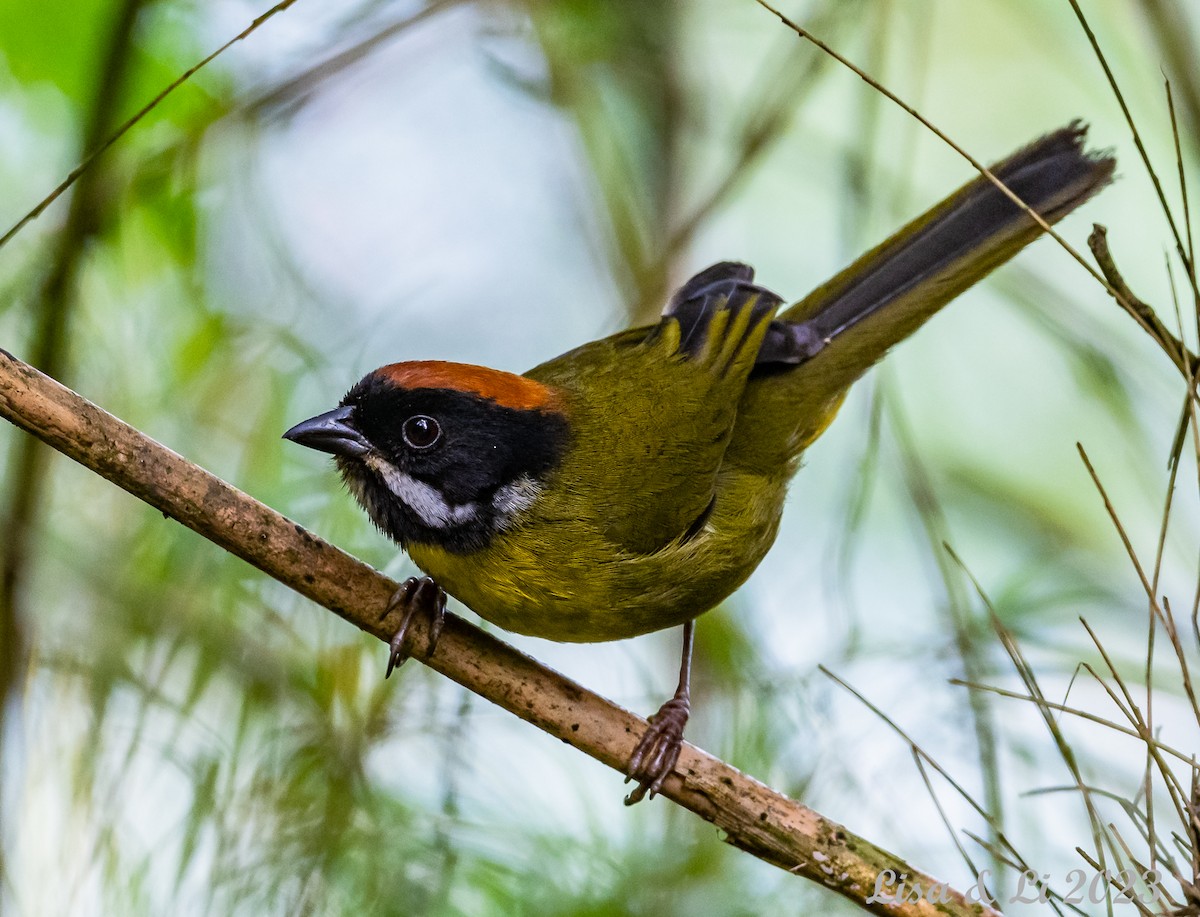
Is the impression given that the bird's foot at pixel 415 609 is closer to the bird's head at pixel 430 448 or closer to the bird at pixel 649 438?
the bird at pixel 649 438

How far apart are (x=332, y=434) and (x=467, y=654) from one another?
65cm

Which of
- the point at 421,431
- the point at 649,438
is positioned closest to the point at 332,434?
the point at 421,431

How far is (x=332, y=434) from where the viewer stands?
10.1 ft

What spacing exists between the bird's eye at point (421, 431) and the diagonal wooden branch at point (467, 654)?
44 cm

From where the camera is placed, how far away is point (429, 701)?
389cm

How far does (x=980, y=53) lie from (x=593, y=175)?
2.78 metres

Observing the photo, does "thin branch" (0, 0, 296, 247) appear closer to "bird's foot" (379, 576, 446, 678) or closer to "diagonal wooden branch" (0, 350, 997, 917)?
"diagonal wooden branch" (0, 350, 997, 917)

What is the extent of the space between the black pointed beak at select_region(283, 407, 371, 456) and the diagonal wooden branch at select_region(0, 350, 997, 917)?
0.40 metres

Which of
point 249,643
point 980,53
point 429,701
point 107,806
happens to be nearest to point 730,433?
point 429,701

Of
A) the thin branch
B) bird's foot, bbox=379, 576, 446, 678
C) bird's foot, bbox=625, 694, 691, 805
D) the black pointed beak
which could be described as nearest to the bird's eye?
the black pointed beak

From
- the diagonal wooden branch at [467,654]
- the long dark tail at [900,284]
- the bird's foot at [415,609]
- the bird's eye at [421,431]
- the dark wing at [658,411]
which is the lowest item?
the diagonal wooden branch at [467,654]

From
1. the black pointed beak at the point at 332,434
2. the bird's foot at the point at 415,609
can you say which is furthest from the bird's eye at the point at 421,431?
the bird's foot at the point at 415,609

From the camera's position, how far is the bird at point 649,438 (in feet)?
10.3

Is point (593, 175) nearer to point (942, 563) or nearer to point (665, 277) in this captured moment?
point (665, 277)
